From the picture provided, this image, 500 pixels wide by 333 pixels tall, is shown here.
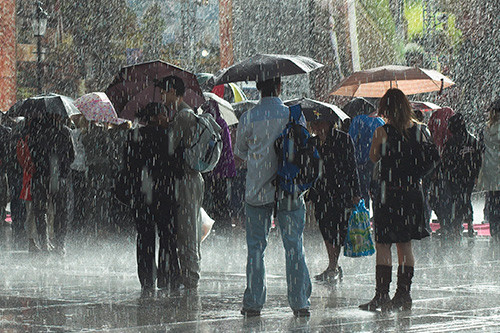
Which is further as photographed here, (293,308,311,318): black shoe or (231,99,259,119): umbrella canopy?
(231,99,259,119): umbrella canopy

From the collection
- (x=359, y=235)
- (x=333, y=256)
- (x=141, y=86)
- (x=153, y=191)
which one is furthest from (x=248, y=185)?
(x=141, y=86)

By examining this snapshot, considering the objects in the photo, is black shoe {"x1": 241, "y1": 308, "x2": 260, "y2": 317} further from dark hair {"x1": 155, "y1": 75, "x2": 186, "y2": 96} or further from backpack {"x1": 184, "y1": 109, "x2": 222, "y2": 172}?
dark hair {"x1": 155, "y1": 75, "x2": 186, "y2": 96}

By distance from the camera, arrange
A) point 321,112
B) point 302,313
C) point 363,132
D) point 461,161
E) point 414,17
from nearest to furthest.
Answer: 1. point 302,313
2. point 321,112
3. point 363,132
4. point 461,161
5. point 414,17

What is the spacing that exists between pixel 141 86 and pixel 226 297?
9.81 feet

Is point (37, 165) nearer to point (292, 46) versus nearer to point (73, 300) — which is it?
point (73, 300)

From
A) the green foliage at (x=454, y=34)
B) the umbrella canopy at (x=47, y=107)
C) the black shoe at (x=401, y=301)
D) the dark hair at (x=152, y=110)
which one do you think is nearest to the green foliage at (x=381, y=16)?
the green foliage at (x=454, y=34)

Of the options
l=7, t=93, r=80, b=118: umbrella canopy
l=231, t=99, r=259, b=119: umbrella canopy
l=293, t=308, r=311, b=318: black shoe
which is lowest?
l=293, t=308, r=311, b=318: black shoe

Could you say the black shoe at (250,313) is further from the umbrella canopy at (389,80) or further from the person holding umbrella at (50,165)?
the person holding umbrella at (50,165)

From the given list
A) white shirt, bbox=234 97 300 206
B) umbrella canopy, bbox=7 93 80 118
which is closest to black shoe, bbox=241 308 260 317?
white shirt, bbox=234 97 300 206

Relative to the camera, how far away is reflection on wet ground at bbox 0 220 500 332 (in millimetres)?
6398

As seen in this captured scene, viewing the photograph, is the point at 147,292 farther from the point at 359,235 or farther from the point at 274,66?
the point at 274,66

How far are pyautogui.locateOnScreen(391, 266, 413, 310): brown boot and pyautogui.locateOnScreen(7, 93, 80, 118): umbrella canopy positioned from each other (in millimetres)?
6126

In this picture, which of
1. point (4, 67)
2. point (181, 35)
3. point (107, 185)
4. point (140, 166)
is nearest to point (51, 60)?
point (4, 67)

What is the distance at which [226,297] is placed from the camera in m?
7.97
